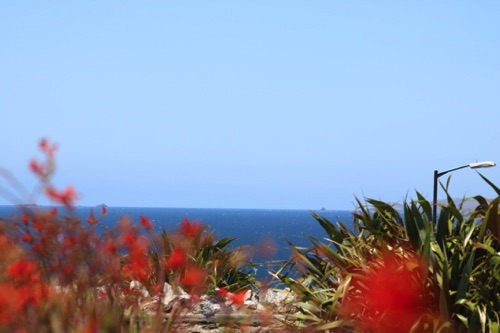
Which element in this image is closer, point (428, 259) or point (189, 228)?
point (428, 259)

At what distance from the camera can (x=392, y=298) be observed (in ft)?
26.2

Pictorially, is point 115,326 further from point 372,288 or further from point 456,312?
point 456,312

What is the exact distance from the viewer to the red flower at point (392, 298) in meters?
7.91

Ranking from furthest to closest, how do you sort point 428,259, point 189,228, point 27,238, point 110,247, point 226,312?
point 189,228 < point 428,259 < point 226,312 < point 110,247 < point 27,238

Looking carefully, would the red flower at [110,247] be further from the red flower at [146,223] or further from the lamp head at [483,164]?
the lamp head at [483,164]

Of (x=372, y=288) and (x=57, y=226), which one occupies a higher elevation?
(x=57, y=226)

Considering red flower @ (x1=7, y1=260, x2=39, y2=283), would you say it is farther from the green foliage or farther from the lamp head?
the lamp head

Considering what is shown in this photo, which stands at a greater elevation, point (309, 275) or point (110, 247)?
point (110, 247)

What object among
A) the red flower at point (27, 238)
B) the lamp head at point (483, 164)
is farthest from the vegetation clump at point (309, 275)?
the lamp head at point (483, 164)

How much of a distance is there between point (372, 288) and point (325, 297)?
76cm

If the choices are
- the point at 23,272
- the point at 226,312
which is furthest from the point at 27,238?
the point at 226,312

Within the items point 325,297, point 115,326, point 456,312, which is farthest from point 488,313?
point 115,326

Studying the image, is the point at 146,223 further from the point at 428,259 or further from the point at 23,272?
the point at 428,259

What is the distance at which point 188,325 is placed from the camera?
10.5m
